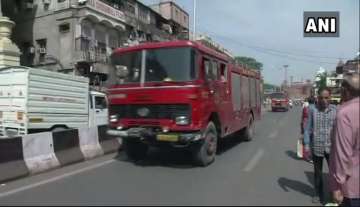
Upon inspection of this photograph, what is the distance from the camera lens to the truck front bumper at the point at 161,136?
9.80m

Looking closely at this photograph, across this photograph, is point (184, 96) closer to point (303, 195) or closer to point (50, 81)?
point (303, 195)

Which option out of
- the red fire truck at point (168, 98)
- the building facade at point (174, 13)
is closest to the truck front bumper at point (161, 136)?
the red fire truck at point (168, 98)

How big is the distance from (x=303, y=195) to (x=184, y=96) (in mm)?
3355

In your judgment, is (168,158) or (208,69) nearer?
(208,69)

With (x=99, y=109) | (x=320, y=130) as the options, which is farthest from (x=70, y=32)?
(x=320, y=130)

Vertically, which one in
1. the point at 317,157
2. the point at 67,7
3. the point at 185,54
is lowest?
the point at 317,157

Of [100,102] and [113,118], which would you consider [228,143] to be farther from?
[100,102]

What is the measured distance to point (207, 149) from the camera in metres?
10.6

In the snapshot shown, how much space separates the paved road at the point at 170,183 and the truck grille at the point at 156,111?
115cm

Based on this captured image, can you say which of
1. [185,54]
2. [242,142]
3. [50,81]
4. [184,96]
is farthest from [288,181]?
[50,81]

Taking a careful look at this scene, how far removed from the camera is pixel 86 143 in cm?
1190

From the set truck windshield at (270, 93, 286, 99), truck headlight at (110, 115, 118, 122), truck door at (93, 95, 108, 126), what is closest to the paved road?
truck headlight at (110, 115, 118, 122)

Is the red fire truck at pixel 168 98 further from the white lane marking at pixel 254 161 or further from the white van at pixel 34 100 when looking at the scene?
the white van at pixel 34 100

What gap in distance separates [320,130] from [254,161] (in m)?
4.45
